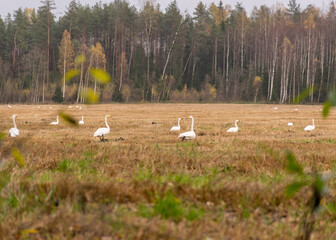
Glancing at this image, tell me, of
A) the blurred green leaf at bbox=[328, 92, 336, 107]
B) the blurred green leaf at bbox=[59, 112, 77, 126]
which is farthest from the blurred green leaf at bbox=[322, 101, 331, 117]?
the blurred green leaf at bbox=[59, 112, 77, 126]

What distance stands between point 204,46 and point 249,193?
69161 mm

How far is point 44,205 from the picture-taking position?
3199 mm

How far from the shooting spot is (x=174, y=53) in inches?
2680

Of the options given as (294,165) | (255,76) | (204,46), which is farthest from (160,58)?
(294,165)

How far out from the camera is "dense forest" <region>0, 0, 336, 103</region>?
188 ft

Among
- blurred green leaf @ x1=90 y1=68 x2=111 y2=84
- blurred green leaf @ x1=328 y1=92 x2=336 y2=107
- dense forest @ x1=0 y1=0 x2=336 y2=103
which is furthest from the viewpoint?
dense forest @ x1=0 y1=0 x2=336 y2=103

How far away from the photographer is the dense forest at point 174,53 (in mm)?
57156

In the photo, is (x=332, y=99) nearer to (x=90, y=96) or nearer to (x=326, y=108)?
(x=326, y=108)

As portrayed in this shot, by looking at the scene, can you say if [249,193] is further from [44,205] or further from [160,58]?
[160,58]

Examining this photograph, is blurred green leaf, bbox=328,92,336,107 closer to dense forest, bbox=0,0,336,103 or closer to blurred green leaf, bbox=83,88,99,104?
blurred green leaf, bbox=83,88,99,104

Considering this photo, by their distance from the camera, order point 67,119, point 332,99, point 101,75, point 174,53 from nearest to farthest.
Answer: point 332,99
point 101,75
point 67,119
point 174,53

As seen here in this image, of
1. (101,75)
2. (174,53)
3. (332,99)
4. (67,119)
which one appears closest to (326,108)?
(332,99)

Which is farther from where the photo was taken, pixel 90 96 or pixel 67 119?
pixel 67 119

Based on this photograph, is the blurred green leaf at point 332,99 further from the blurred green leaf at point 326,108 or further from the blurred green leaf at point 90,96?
the blurred green leaf at point 90,96
